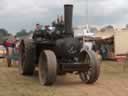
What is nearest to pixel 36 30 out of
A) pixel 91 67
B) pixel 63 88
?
pixel 91 67

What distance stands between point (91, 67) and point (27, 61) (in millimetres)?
3264

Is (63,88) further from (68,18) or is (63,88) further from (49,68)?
(68,18)

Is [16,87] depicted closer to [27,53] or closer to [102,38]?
[27,53]

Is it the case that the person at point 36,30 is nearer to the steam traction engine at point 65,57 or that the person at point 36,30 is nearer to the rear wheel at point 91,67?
the steam traction engine at point 65,57

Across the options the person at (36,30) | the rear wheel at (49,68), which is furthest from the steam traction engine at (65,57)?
the person at (36,30)

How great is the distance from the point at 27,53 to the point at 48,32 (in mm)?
A: 1636

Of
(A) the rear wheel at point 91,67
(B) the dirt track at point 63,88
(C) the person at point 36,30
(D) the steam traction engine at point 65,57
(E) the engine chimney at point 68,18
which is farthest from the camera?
(C) the person at point 36,30

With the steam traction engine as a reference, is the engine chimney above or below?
above

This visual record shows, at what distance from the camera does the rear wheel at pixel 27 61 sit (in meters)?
15.9

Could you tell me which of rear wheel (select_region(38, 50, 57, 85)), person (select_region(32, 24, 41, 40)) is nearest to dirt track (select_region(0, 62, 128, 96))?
rear wheel (select_region(38, 50, 57, 85))

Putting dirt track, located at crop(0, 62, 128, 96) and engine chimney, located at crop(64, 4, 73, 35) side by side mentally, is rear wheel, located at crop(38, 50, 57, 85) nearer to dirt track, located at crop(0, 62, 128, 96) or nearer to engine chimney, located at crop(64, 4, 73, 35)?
dirt track, located at crop(0, 62, 128, 96)

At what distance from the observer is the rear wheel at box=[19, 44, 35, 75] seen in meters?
15.9

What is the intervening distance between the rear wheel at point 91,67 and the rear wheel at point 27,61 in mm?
2283

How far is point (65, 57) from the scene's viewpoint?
47.0 ft
